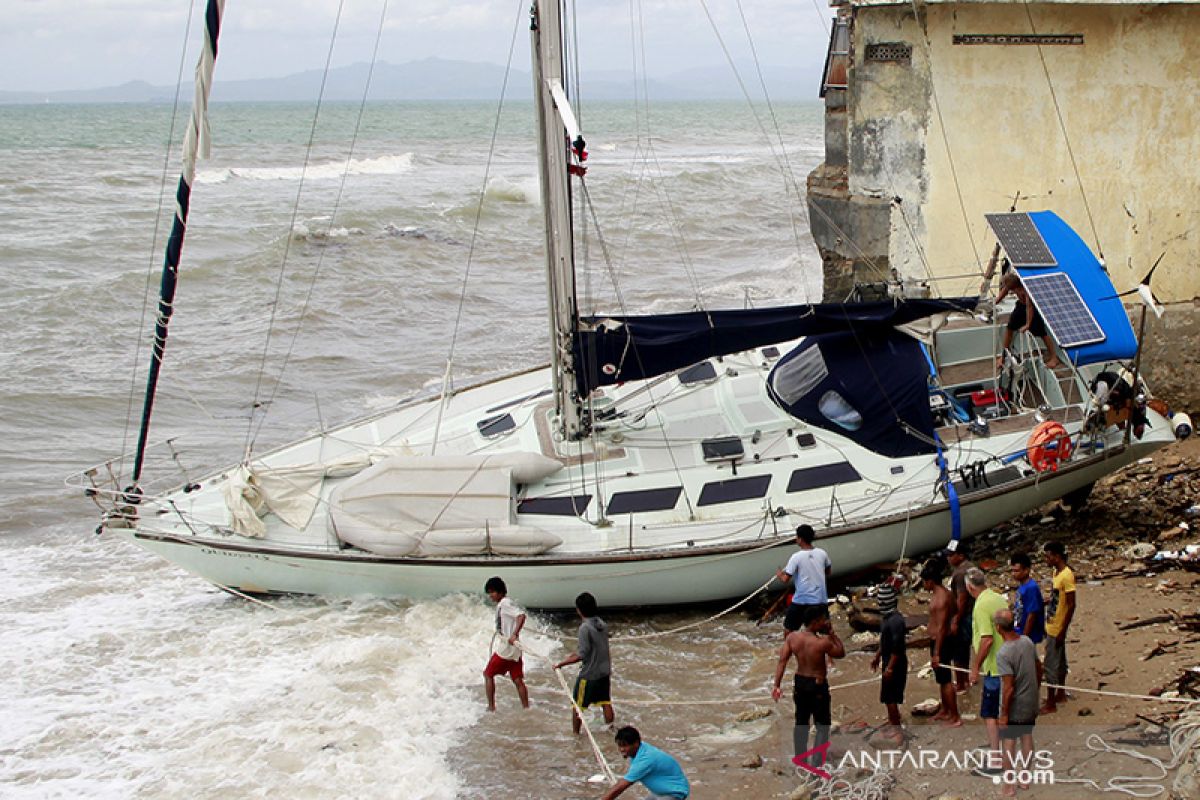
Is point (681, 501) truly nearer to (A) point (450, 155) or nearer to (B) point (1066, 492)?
(B) point (1066, 492)

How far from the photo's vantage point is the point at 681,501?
1255 centimetres

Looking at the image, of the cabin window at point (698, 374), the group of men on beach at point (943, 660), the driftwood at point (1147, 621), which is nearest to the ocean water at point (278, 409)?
the group of men on beach at point (943, 660)

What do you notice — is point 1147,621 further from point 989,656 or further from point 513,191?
point 513,191

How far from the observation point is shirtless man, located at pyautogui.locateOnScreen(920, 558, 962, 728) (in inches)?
360

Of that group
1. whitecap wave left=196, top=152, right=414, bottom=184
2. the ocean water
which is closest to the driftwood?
the ocean water

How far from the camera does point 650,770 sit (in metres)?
7.62

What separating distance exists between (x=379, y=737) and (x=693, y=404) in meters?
5.63

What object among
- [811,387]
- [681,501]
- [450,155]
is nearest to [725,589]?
[681,501]

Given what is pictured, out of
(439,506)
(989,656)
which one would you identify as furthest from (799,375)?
(989,656)

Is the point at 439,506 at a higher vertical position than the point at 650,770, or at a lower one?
higher

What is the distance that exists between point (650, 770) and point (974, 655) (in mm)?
2574

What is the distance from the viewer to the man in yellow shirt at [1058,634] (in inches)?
352

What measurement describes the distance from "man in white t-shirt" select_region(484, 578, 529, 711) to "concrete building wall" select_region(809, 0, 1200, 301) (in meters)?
7.67

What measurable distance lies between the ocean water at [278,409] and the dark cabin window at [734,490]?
1.20m
